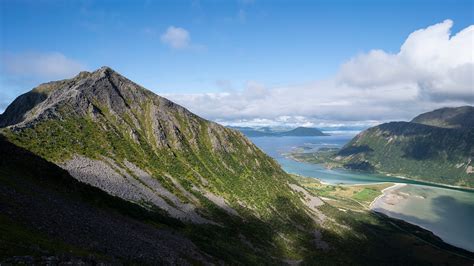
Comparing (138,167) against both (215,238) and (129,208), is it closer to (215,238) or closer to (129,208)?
(215,238)

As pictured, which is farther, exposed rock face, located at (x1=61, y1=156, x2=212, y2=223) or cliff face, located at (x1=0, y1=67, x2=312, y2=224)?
cliff face, located at (x1=0, y1=67, x2=312, y2=224)

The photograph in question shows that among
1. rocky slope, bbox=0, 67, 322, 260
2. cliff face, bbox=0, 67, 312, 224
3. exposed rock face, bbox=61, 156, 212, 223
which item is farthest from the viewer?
cliff face, bbox=0, 67, 312, 224

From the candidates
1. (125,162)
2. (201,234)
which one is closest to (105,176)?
(125,162)

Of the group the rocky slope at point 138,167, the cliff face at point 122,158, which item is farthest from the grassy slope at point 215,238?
the cliff face at point 122,158

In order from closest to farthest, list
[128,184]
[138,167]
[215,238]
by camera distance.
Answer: [215,238]
[128,184]
[138,167]

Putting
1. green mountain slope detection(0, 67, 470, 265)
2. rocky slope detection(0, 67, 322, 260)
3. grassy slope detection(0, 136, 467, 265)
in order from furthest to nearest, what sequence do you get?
rocky slope detection(0, 67, 322, 260) → green mountain slope detection(0, 67, 470, 265) → grassy slope detection(0, 136, 467, 265)

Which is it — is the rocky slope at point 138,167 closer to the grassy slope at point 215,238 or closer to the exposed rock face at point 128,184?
the exposed rock face at point 128,184

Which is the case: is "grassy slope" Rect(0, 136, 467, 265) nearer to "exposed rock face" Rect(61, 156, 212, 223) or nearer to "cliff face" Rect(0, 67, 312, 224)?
"exposed rock face" Rect(61, 156, 212, 223)

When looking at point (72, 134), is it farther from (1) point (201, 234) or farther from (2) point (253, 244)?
(2) point (253, 244)

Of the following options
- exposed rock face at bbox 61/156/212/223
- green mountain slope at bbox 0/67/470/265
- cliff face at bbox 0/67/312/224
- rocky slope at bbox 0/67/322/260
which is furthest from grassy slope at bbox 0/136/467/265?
cliff face at bbox 0/67/312/224

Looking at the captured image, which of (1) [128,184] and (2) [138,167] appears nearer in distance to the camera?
(1) [128,184]

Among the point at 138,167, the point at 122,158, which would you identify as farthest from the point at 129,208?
the point at 122,158

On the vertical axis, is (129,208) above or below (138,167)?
below
